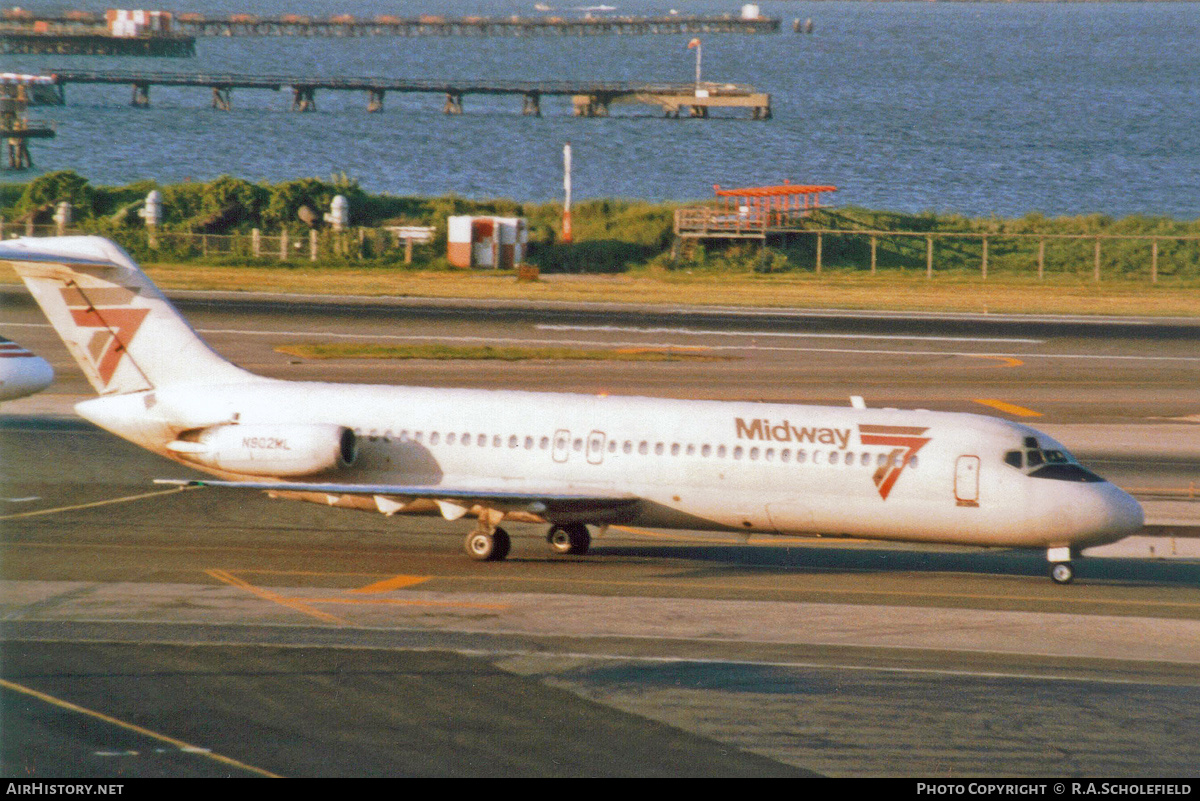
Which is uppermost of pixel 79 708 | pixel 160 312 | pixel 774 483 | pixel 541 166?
pixel 541 166

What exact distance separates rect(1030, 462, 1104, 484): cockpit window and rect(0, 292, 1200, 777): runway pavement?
224 centimetres

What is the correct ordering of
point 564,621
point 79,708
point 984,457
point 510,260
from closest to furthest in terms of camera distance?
point 79,708 → point 564,621 → point 984,457 → point 510,260

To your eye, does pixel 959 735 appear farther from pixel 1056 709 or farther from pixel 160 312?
pixel 160 312

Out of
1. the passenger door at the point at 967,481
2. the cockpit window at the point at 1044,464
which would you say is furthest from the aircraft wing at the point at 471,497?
the cockpit window at the point at 1044,464

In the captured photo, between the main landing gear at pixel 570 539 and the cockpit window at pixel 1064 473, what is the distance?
9.30 m

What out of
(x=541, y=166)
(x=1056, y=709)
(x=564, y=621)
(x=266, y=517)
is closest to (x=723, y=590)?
(x=564, y=621)

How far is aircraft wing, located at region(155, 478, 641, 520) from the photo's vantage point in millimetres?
28797

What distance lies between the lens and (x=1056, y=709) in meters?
20.5

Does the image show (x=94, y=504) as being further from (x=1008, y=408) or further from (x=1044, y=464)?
(x=1008, y=408)

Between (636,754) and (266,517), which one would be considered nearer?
(636,754)

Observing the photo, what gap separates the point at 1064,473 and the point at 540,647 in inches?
441

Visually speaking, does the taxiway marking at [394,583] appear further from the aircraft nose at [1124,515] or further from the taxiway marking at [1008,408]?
the taxiway marking at [1008,408]

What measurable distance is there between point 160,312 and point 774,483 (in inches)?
564
